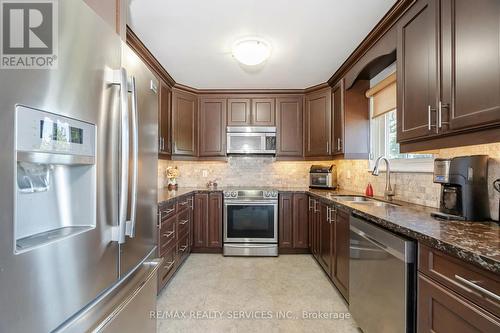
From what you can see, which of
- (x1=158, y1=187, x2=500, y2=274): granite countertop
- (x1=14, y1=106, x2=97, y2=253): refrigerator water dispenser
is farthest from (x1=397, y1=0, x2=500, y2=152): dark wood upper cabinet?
(x1=14, y1=106, x2=97, y2=253): refrigerator water dispenser

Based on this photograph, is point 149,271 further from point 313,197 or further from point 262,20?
point 313,197

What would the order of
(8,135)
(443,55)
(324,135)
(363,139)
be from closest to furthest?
(8,135), (443,55), (363,139), (324,135)

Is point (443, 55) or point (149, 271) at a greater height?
point (443, 55)

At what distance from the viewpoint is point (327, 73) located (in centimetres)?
321

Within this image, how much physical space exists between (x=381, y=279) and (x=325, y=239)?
1263 millimetres

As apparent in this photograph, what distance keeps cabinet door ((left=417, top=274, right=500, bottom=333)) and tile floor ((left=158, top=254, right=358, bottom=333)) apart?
3.16ft

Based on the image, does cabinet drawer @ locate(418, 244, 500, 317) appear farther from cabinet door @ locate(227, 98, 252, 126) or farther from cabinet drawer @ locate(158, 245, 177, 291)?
cabinet door @ locate(227, 98, 252, 126)

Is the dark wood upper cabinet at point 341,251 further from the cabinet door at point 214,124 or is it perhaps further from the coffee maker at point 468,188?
the cabinet door at point 214,124

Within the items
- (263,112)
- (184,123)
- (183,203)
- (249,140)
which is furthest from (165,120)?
(263,112)

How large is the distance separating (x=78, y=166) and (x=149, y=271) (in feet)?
2.24

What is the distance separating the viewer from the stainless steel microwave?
12.5 feet

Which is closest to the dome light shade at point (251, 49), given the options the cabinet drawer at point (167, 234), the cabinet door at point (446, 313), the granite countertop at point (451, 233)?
the granite countertop at point (451, 233)

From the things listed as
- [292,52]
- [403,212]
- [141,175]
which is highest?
[292,52]

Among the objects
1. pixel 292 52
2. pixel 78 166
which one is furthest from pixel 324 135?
pixel 78 166
